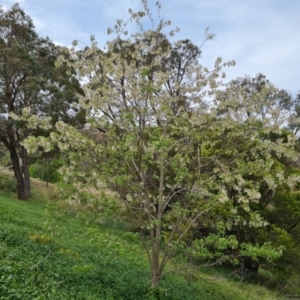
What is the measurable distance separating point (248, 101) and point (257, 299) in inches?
260

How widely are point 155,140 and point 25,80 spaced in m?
15.0

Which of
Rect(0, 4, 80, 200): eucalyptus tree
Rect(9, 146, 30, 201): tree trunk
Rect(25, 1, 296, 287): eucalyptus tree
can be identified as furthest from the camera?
Rect(9, 146, 30, 201): tree trunk

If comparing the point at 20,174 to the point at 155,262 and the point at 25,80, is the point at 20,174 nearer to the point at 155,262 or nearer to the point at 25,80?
the point at 25,80

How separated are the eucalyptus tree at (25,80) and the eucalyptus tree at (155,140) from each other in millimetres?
10838

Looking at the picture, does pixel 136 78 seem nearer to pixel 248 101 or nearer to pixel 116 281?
pixel 248 101

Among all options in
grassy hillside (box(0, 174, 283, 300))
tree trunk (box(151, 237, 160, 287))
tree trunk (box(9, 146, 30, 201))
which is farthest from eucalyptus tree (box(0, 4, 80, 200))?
tree trunk (box(151, 237, 160, 287))

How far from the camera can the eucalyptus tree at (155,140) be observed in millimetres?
6250

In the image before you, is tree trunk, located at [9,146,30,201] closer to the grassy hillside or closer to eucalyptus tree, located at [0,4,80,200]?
eucalyptus tree, located at [0,4,80,200]

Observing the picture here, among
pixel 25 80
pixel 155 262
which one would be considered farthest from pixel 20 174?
pixel 155 262

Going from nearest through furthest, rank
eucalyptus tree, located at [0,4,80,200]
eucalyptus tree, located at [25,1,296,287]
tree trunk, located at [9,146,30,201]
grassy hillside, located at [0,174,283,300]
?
grassy hillside, located at [0,174,283,300]
eucalyptus tree, located at [25,1,296,287]
eucalyptus tree, located at [0,4,80,200]
tree trunk, located at [9,146,30,201]

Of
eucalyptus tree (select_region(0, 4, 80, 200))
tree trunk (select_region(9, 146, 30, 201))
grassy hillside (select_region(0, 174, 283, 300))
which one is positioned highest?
eucalyptus tree (select_region(0, 4, 80, 200))

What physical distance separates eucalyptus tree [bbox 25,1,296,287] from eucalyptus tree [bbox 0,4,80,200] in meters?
10.8

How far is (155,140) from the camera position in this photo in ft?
19.8

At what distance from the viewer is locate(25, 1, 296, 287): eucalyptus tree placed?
625 centimetres
